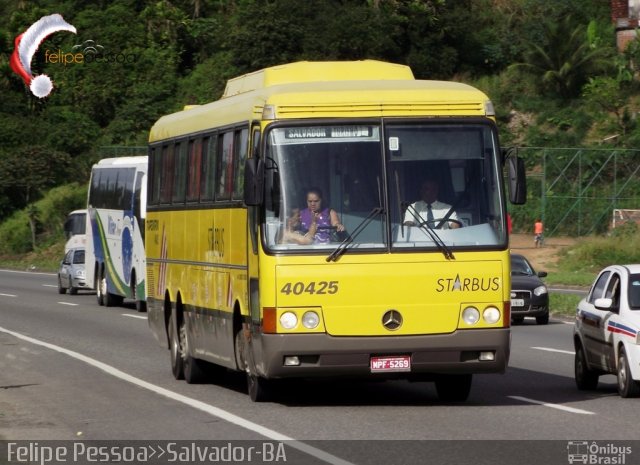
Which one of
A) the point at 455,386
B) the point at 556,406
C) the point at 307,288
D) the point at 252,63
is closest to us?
the point at 307,288

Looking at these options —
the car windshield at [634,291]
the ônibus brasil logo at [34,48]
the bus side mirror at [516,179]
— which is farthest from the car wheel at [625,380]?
the ônibus brasil logo at [34,48]

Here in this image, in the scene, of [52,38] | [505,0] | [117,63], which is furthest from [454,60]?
[52,38]

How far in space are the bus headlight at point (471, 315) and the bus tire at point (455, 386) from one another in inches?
47.4

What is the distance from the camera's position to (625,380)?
53.2ft

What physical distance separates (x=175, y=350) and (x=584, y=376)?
5057 millimetres

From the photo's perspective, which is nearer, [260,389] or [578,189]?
[260,389]

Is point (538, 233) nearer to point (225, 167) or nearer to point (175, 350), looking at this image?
point (175, 350)

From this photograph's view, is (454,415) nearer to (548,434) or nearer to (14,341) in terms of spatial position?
(548,434)

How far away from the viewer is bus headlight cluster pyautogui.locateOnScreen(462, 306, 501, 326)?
49.6 ft

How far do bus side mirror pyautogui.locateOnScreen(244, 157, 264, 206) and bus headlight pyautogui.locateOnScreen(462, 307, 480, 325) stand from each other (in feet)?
7.14

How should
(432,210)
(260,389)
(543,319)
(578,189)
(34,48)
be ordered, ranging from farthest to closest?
(34,48)
(578,189)
(543,319)
(260,389)
(432,210)

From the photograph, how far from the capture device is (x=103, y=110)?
8450cm
